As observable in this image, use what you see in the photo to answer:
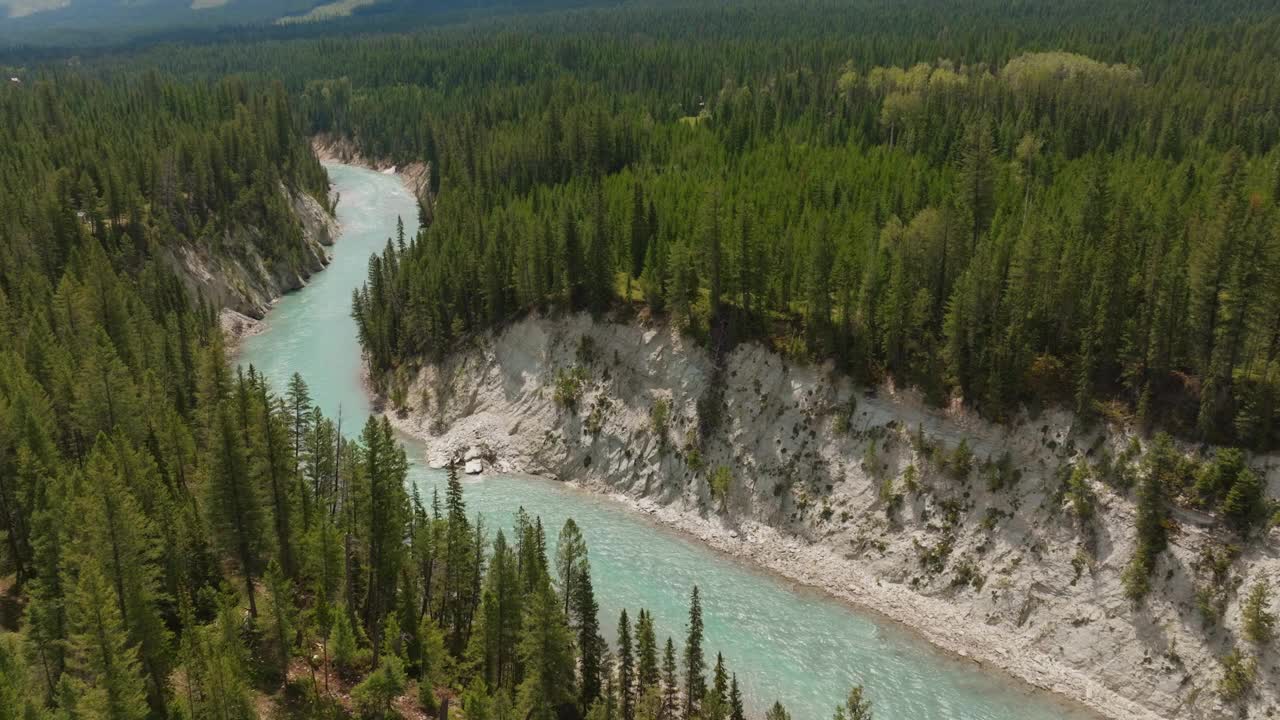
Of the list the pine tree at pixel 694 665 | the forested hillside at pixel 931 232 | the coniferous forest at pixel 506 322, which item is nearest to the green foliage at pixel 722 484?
the coniferous forest at pixel 506 322

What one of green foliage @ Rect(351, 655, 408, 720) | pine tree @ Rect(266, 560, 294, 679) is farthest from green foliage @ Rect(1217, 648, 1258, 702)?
pine tree @ Rect(266, 560, 294, 679)

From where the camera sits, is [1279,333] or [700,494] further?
[700,494]

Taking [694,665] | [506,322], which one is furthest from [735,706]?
[506,322]

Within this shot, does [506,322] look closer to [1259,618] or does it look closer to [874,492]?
[874,492]

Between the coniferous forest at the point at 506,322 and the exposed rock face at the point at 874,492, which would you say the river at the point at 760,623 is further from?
the coniferous forest at the point at 506,322

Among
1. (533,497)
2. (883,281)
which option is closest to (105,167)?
(533,497)

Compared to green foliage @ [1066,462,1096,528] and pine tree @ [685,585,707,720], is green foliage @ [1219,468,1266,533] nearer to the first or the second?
green foliage @ [1066,462,1096,528]

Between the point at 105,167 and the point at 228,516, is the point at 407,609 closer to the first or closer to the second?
the point at 228,516
